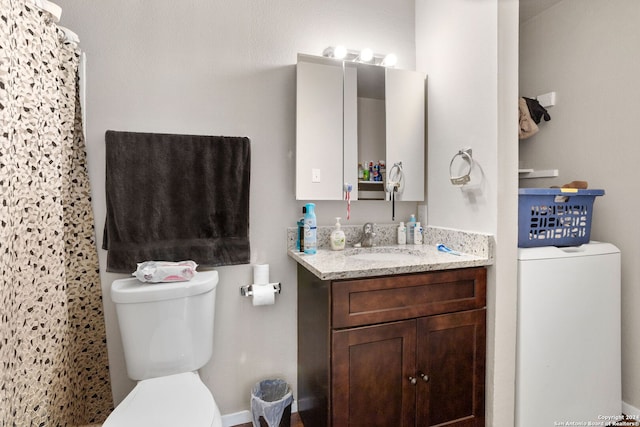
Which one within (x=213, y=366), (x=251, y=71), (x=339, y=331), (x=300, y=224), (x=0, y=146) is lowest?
(x=213, y=366)

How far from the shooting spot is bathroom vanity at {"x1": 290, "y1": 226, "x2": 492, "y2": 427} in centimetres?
129

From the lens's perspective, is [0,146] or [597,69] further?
[597,69]

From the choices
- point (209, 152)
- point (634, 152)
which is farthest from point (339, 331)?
point (634, 152)

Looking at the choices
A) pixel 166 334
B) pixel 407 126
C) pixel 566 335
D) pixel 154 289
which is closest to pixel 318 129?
pixel 407 126

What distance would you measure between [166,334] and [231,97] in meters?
1.16

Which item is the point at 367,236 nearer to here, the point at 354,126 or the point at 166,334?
the point at 354,126

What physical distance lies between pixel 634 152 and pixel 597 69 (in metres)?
0.52

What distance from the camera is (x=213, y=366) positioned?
169 cm

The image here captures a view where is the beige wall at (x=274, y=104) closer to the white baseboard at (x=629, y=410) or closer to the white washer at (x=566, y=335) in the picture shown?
the white washer at (x=566, y=335)

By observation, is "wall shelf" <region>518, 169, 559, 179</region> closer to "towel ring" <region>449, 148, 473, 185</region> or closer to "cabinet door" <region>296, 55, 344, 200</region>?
"towel ring" <region>449, 148, 473, 185</region>

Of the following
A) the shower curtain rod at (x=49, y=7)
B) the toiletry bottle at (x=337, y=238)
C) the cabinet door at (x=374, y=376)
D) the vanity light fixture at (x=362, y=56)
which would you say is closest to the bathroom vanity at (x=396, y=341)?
the cabinet door at (x=374, y=376)

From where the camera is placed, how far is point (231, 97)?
170 cm

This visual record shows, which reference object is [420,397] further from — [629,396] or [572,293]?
[629,396]

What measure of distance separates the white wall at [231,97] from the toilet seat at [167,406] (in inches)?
16.2
